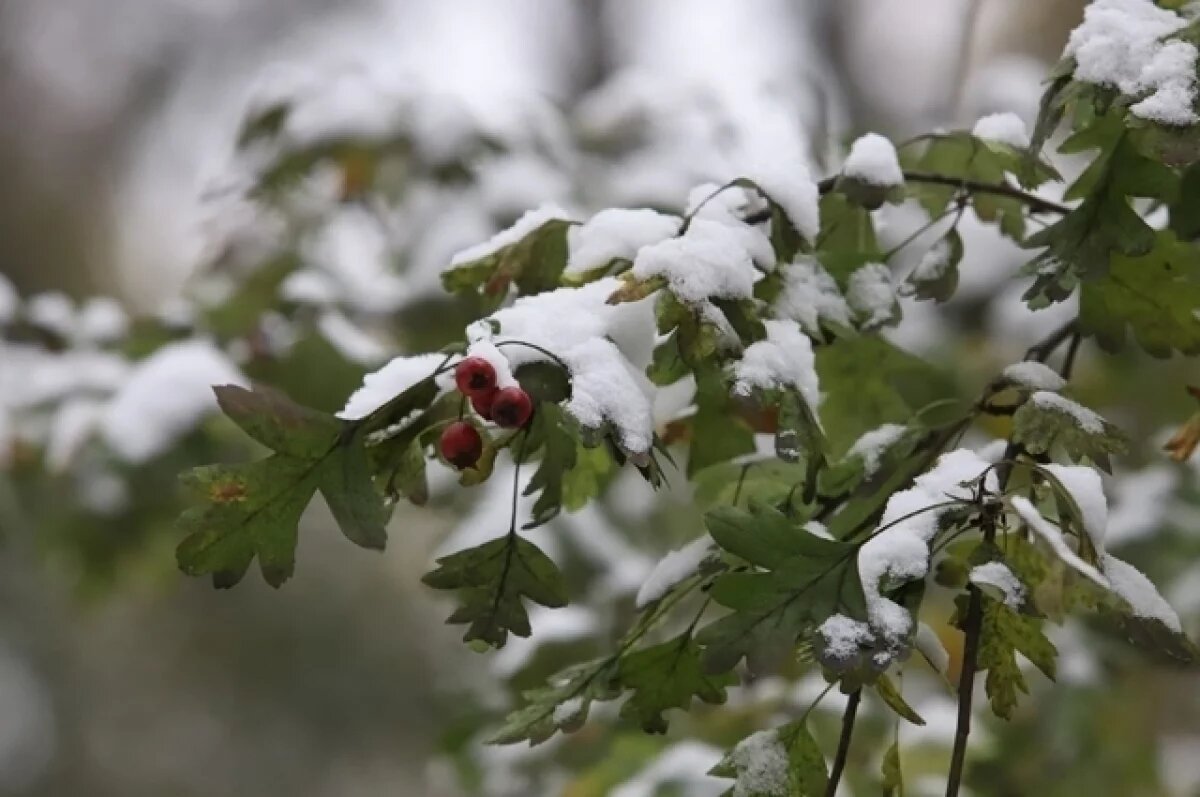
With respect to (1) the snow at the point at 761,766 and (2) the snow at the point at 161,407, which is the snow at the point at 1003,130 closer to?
(1) the snow at the point at 761,766

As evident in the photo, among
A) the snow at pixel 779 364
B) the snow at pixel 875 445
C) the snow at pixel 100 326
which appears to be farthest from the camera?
the snow at pixel 100 326

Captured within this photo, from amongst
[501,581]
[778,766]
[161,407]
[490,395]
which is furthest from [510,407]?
[161,407]

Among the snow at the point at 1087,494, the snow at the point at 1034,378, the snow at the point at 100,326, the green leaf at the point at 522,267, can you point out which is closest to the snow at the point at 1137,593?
the snow at the point at 1087,494

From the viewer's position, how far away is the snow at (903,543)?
1.56 feet

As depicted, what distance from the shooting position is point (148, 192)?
393 cm

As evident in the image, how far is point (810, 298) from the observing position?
23.4 inches

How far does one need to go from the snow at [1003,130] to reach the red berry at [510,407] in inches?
13.7

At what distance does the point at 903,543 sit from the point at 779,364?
0.10 m

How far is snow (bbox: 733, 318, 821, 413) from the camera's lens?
51 cm

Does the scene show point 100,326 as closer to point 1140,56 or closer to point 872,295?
point 872,295

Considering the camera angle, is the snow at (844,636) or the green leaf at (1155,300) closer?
the snow at (844,636)

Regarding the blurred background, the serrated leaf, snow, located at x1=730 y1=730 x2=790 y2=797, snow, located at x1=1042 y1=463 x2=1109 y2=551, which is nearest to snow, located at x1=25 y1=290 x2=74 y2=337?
the blurred background

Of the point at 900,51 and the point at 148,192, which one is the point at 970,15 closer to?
the point at 900,51

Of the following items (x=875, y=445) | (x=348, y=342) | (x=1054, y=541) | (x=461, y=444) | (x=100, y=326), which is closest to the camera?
(x=1054, y=541)
